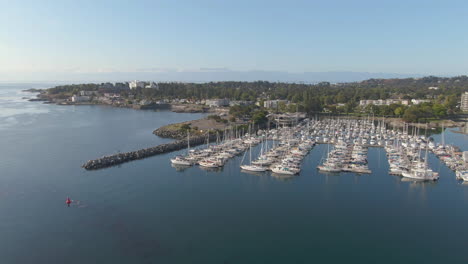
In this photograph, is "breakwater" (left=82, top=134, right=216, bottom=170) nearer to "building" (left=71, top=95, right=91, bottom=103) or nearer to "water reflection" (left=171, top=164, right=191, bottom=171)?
"water reflection" (left=171, top=164, right=191, bottom=171)

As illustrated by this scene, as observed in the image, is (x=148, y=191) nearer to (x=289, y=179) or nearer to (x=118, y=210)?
(x=118, y=210)

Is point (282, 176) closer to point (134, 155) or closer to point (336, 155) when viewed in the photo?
point (336, 155)

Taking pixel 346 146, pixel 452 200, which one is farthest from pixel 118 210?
pixel 346 146

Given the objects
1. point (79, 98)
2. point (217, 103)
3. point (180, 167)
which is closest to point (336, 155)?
point (180, 167)

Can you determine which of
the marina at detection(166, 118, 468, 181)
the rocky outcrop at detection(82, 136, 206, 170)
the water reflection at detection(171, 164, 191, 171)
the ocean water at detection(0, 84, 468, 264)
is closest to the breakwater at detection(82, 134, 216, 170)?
the rocky outcrop at detection(82, 136, 206, 170)

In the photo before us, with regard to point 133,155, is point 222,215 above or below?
below
